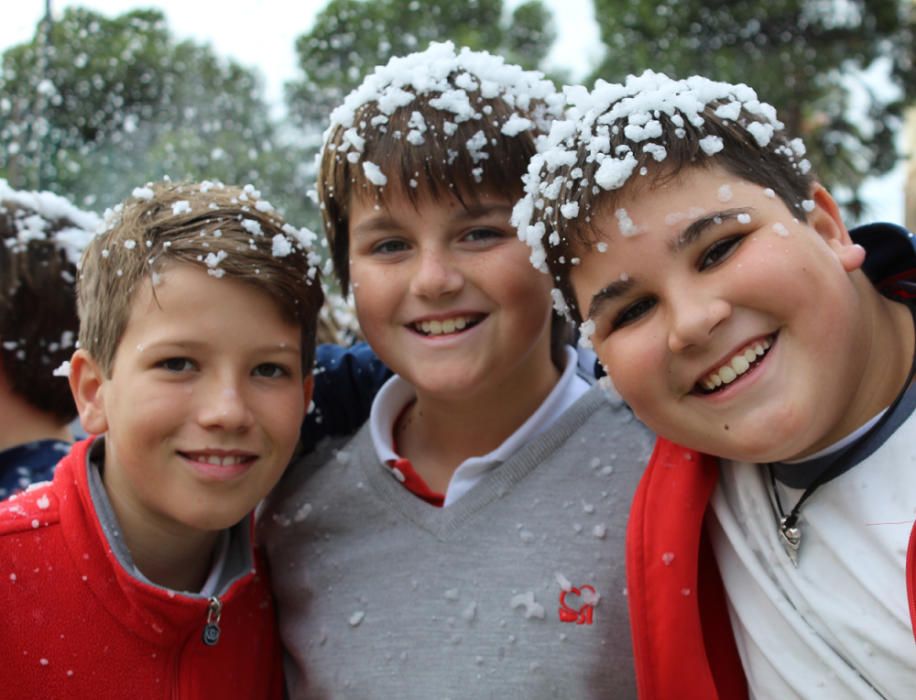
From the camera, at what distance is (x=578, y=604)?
1.31 m

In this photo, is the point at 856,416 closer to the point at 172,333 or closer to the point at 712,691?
the point at 712,691

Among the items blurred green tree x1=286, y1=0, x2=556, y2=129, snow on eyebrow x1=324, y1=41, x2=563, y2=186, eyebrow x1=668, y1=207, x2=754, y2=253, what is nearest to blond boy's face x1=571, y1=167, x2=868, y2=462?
eyebrow x1=668, y1=207, x2=754, y2=253

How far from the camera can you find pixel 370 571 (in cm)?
144

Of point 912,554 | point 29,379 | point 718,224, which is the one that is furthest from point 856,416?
point 29,379

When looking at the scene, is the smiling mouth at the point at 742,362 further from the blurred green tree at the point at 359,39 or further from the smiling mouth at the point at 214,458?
the blurred green tree at the point at 359,39

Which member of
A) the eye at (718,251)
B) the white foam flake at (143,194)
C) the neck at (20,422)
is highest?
the white foam flake at (143,194)

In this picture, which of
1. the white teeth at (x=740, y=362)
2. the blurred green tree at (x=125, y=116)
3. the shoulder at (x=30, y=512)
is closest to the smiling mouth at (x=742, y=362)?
the white teeth at (x=740, y=362)

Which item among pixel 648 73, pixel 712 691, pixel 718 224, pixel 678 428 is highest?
pixel 648 73

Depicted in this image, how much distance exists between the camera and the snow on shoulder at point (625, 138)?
44.8 inches

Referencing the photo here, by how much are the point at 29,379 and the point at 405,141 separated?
3.40 feet

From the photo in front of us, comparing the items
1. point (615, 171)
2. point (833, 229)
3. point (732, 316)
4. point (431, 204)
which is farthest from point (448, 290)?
point (833, 229)

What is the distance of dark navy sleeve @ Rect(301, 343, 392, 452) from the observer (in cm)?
171

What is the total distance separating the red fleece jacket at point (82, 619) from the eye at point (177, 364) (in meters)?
0.23

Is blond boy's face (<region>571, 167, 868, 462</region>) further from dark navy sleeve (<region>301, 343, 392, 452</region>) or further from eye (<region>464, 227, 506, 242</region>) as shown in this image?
dark navy sleeve (<region>301, 343, 392, 452</region>)
